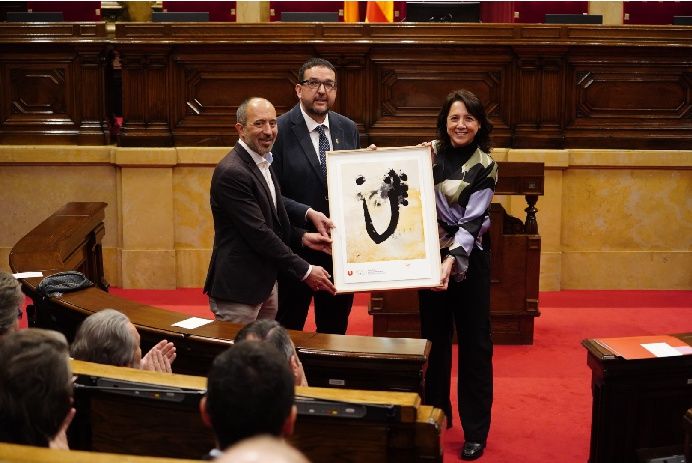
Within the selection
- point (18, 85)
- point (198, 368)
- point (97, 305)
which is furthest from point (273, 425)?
point (18, 85)

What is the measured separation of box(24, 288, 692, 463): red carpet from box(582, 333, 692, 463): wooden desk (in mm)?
525

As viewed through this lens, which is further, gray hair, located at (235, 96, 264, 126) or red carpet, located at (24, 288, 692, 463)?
red carpet, located at (24, 288, 692, 463)

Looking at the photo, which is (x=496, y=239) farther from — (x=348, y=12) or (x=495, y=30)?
(x=348, y=12)

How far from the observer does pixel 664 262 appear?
698cm

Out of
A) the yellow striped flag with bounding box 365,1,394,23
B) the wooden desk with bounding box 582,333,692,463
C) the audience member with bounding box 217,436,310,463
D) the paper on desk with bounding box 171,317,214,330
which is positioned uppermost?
the yellow striped flag with bounding box 365,1,394,23

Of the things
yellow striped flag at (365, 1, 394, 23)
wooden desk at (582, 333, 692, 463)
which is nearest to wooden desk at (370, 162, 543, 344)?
wooden desk at (582, 333, 692, 463)

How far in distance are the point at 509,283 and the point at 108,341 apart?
3154 millimetres

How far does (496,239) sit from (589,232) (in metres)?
1.53

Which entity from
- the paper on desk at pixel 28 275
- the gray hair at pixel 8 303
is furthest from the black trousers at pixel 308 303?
the gray hair at pixel 8 303

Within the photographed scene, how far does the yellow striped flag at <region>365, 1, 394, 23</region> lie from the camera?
8.31 meters

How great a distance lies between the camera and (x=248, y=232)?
3.79 meters

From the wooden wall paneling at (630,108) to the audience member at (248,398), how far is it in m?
5.27

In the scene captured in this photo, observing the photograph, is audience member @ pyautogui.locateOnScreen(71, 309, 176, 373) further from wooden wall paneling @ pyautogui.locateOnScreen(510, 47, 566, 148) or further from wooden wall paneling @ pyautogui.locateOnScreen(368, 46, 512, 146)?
wooden wall paneling @ pyautogui.locateOnScreen(510, 47, 566, 148)

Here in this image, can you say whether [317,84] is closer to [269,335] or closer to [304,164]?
[304,164]
